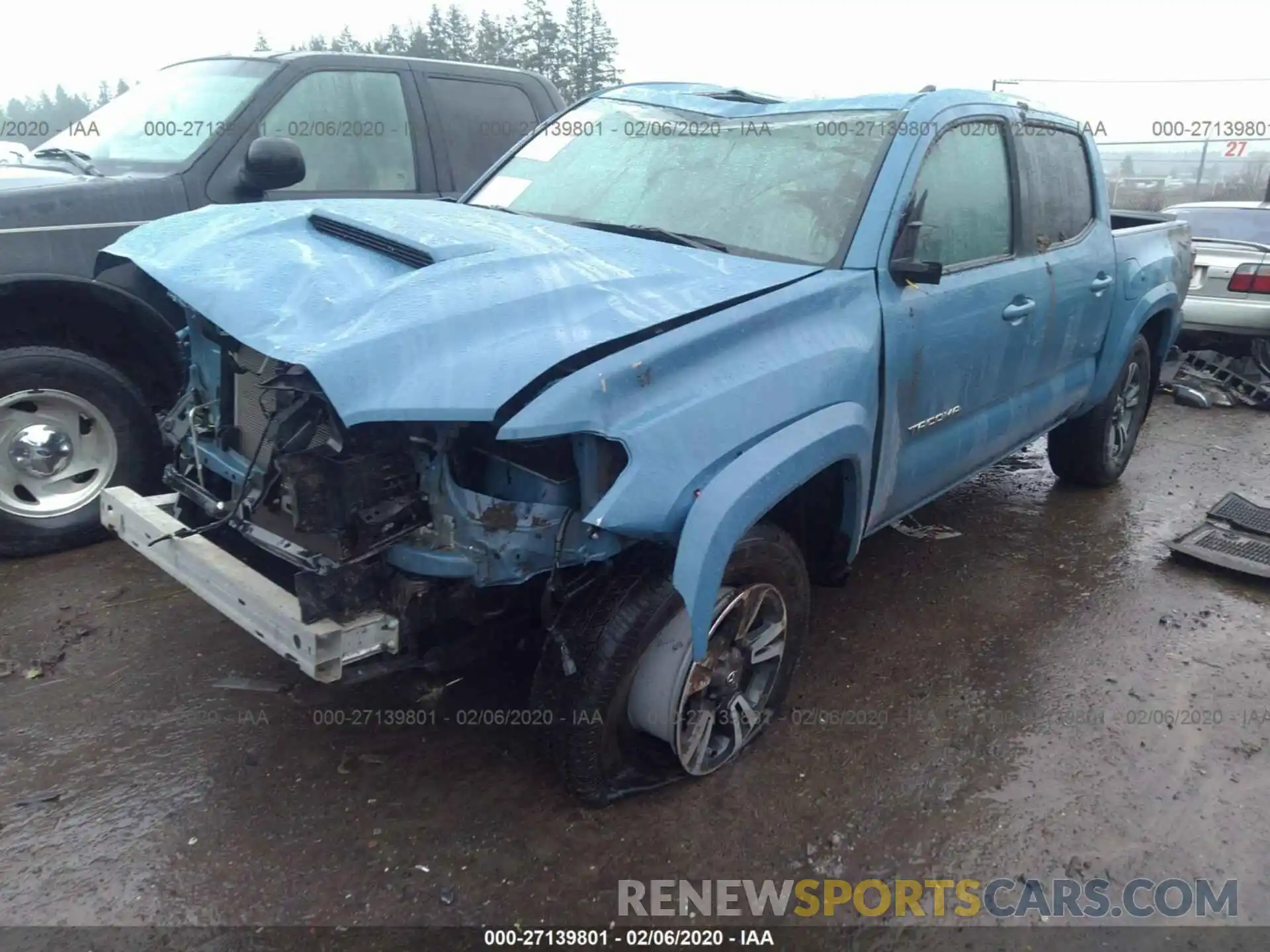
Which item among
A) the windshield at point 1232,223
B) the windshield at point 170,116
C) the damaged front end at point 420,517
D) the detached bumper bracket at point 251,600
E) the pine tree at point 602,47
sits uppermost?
the pine tree at point 602,47

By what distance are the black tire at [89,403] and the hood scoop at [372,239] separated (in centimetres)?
156

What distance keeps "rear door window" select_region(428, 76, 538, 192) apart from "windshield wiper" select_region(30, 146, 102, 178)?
5.57ft

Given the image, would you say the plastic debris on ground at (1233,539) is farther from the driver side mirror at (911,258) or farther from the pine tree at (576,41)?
the pine tree at (576,41)

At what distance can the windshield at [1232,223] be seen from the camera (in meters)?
8.57

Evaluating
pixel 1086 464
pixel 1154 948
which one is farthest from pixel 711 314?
pixel 1086 464

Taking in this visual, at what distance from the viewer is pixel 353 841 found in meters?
2.56

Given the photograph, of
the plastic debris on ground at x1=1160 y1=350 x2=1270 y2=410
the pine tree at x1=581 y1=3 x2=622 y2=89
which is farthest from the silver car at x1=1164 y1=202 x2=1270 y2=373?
the pine tree at x1=581 y1=3 x2=622 y2=89

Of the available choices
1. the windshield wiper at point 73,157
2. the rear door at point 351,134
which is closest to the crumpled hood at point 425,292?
the rear door at point 351,134

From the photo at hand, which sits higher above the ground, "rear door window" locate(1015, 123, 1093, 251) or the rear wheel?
"rear door window" locate(1015, 123, 1093, 251)

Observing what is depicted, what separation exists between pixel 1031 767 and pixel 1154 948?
70 cm

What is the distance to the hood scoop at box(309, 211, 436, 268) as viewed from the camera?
2625 millimetres

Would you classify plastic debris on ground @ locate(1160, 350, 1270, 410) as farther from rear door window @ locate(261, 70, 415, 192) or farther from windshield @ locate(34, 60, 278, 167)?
windshield @ locate(34, 60, 278, 167)

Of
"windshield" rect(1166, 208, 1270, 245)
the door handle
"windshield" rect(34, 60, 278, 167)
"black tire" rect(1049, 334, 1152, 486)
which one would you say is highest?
"windshield" rect(34, 60, 278, 167)

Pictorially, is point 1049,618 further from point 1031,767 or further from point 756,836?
point 756,836
